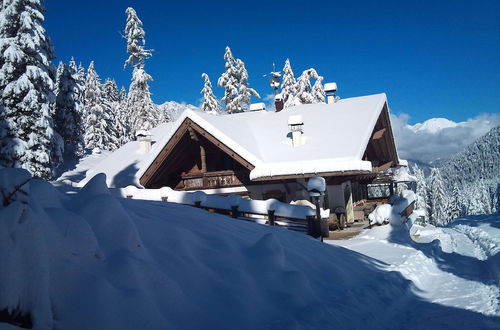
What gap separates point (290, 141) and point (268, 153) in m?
1.44

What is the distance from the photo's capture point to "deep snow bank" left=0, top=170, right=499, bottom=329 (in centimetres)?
289

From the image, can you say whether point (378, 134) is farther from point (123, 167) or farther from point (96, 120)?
point (96, 120)

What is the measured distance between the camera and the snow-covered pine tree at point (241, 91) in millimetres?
35688

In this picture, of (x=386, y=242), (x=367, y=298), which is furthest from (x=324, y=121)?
(x=367, y=298)

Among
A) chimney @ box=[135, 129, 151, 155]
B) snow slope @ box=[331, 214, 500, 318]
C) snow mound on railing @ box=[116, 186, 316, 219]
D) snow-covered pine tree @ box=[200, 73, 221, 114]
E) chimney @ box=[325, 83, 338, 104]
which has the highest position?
snow-covered pine tree @ box=[200, 73, 221, 114]

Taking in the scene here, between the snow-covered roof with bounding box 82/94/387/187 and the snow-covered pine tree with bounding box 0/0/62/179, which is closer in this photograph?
the snow-covered roof with bounding box 82/94/387/187

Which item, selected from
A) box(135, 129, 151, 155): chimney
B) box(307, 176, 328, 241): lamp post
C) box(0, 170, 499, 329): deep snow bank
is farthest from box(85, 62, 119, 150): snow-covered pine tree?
box(0, 170, 499, 329): deep snow bank

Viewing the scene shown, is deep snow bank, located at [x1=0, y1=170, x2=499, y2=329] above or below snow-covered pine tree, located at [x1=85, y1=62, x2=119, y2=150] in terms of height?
below

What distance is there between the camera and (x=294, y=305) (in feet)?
14.7

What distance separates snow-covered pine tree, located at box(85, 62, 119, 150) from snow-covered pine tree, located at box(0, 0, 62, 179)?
69.9 ft

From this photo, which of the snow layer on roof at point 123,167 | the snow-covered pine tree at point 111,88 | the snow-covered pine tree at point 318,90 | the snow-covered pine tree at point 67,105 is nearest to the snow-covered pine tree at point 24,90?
the snow layer on roof at point 123,167

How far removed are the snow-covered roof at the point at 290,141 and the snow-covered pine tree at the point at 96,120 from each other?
23.5 metres

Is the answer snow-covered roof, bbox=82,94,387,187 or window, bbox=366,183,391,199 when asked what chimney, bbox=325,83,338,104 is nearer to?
snow-covered roof, bbox=82,94,387,187

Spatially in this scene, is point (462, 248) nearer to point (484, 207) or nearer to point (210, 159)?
point (210, 159)
